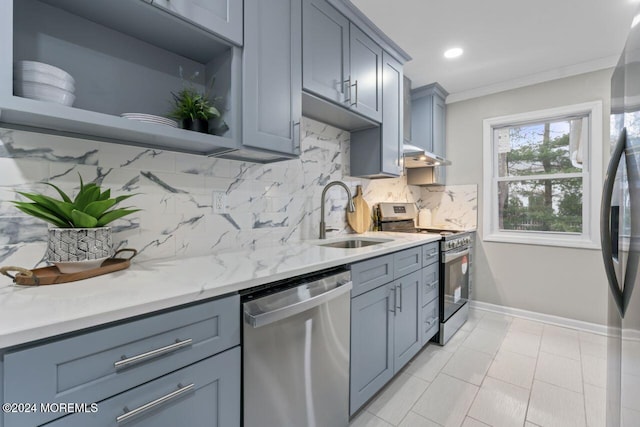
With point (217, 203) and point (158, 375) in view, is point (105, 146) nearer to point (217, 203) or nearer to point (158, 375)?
point (217, 203)

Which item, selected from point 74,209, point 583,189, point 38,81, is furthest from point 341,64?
point 583,189

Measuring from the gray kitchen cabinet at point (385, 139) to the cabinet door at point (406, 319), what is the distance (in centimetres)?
93

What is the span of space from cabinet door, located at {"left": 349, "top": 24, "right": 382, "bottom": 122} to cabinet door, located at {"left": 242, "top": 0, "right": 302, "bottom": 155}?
54cm

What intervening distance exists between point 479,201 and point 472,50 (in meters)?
1.63

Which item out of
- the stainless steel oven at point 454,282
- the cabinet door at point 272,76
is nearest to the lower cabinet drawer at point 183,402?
the cabinet door at point 272,76

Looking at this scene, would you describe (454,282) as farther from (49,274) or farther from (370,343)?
(49,274)

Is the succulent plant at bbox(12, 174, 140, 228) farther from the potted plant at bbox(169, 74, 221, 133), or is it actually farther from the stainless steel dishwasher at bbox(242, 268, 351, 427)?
the stainless steel dishwasher at bbox(242, 268, 351, 427)

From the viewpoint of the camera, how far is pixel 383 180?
299cm

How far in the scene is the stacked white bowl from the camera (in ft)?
2.86

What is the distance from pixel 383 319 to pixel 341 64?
1.67 metres

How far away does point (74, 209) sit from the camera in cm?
97

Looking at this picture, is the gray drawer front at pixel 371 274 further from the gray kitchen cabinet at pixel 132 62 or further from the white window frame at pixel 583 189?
the white window frame at pixel 583 189

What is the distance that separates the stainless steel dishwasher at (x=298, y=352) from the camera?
1013 mm

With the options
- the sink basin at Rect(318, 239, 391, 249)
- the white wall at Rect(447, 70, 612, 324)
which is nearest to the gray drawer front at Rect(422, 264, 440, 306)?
the sink basin at Rect(318, 239, 391, 249)
